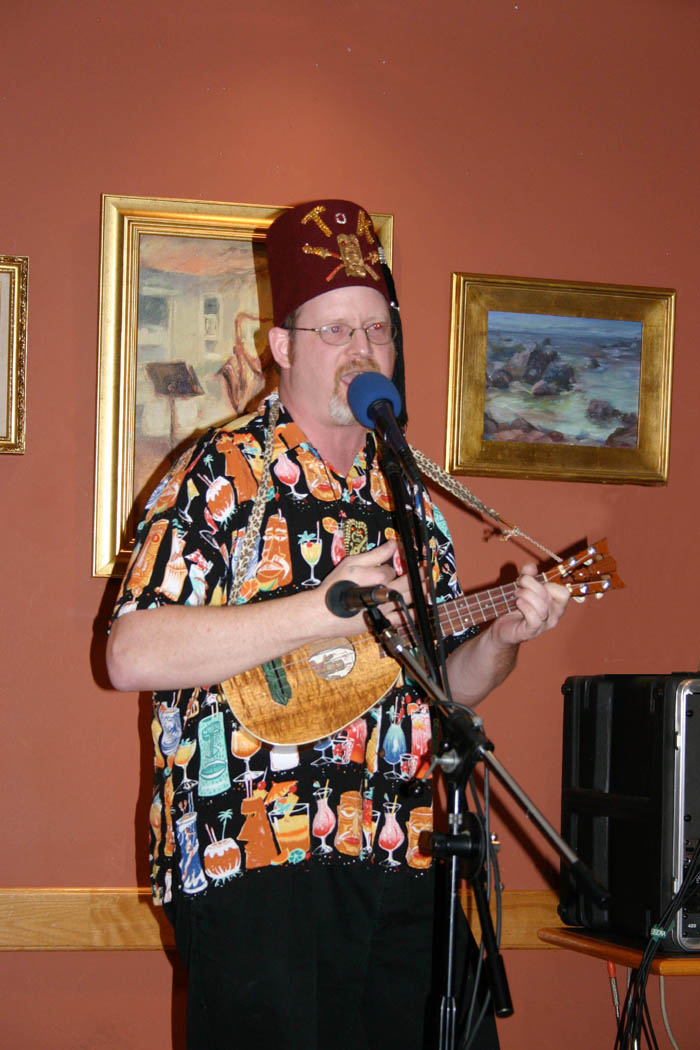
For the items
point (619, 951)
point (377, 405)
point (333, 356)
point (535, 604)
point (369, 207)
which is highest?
point (369, 207)

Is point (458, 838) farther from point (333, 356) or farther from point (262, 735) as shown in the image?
point (333, 356)

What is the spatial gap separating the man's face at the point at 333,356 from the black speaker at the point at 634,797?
103 centimetres

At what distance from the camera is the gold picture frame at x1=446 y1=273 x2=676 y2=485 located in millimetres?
3104

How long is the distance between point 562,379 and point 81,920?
1.93m

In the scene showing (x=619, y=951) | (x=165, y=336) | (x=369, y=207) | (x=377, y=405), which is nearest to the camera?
(x=377, y=405)

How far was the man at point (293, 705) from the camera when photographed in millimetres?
1727

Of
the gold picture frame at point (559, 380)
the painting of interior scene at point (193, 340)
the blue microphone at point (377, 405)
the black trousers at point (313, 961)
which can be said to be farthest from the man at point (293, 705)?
the gold picture frame at point (559, 380)

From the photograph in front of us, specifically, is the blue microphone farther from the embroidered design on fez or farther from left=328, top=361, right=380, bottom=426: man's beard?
the embroidered design on fez

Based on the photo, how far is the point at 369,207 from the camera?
3.09m

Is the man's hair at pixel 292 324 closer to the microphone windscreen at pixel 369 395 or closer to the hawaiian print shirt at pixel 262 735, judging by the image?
the hawaiian print shirt at pixel 262 735

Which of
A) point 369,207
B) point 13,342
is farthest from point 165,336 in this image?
point 369,207

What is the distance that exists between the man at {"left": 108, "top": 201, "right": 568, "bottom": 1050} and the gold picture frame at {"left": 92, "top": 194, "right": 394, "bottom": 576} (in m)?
0.88

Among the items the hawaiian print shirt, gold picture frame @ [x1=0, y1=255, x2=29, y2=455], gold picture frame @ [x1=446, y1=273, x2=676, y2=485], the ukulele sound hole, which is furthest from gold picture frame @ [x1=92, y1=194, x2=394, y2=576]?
the ukulele sound hole

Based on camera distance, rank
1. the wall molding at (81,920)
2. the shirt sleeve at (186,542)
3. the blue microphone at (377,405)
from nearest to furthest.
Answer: the blue microphone at (377,405) → the shirt sleeve at (186,542) → the wall molding at (81,920)
